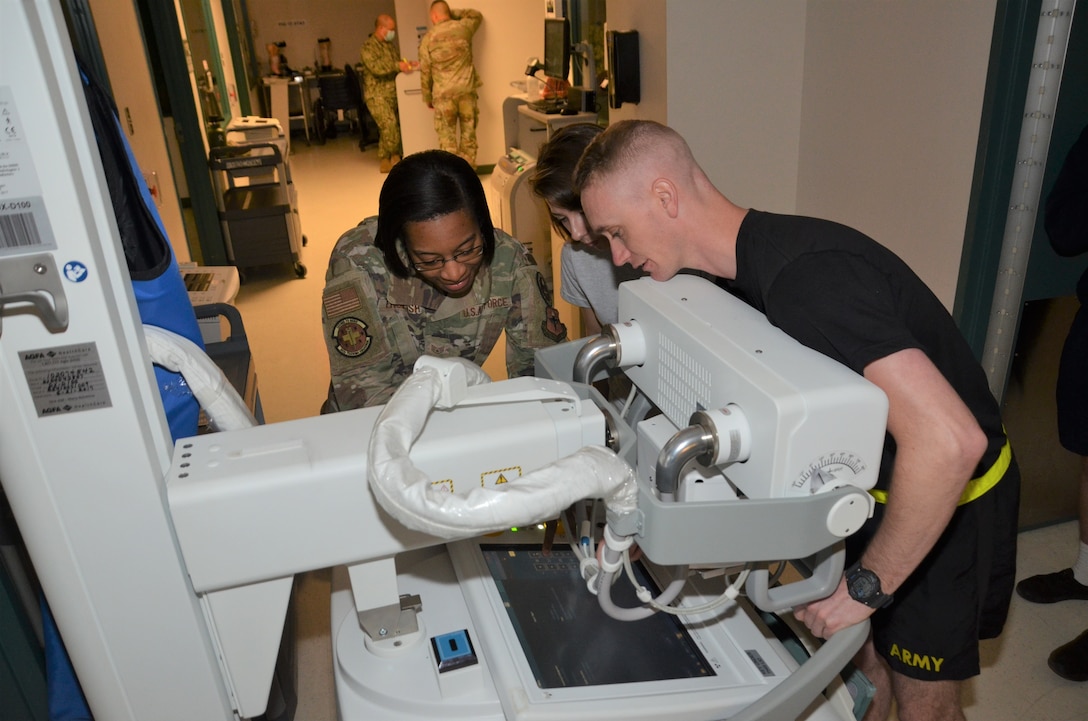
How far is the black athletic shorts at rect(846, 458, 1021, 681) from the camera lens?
1388 mm

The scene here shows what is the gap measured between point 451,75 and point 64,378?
6.42 meters

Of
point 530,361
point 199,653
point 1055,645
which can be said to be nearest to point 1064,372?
point 1055,645

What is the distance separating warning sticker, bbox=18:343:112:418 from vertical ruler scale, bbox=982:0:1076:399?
84.9 inches

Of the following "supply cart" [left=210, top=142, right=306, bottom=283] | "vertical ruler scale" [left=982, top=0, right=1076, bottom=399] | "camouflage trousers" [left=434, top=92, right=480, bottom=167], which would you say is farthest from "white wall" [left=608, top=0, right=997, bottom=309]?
"camouflage trousers" [left=434, top=92, right=480, bottom=167]

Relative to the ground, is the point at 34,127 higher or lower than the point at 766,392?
higher

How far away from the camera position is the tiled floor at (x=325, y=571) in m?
2.05

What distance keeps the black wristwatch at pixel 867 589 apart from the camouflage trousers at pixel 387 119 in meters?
7.71

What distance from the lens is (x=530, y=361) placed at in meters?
2.07

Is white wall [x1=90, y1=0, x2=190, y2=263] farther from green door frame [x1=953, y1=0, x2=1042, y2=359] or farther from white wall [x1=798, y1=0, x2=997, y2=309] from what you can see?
green door frame [x1=953, y1=0, x2=1042, y2=359]

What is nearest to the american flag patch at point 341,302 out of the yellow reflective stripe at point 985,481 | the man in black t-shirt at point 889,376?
the man in black t-shirt at point 889,376

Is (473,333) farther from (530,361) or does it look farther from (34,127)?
(34,127)

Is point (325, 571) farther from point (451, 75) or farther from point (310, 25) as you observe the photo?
point (310, 25)

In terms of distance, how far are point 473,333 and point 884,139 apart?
140cm

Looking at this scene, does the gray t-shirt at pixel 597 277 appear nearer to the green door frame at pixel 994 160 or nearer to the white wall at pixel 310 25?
the green door frame at pixel 994 160
